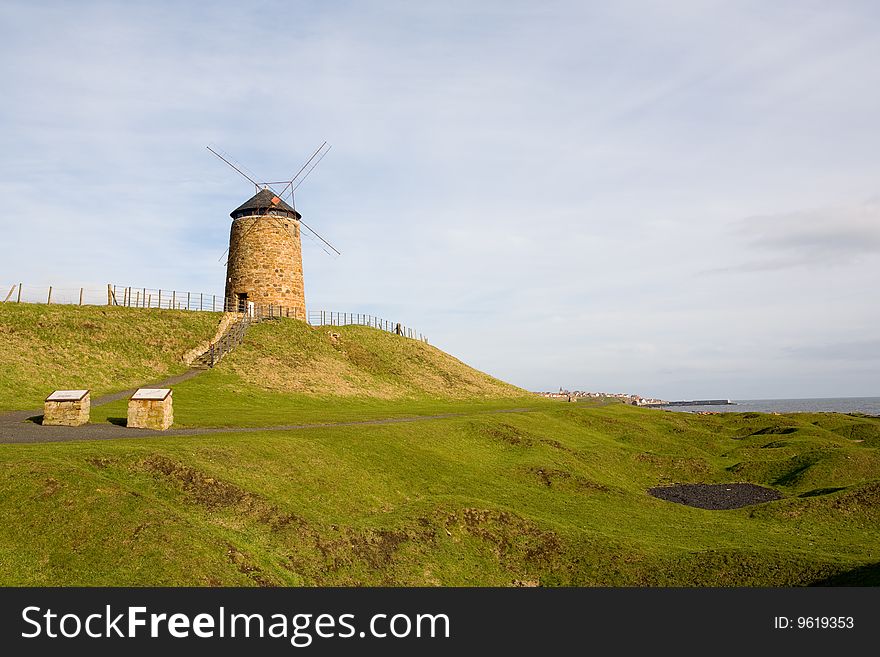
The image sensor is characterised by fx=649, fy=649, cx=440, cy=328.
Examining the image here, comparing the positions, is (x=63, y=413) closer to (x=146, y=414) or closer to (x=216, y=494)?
(x=146, y=414)

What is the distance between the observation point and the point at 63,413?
31781 millimetres

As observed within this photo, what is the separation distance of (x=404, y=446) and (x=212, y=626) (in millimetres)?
20809

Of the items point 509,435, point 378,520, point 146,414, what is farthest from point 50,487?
point 509,435

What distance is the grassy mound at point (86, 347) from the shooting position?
45.1 meters

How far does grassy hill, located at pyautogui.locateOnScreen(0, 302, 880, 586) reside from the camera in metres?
17.5

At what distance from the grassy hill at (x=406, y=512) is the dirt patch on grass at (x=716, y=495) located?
149 centimetres

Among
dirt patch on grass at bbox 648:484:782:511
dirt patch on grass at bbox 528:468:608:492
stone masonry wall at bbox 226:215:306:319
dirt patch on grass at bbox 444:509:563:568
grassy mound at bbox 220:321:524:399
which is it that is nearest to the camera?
dirt patch on grass at bbox 444:509:563:568

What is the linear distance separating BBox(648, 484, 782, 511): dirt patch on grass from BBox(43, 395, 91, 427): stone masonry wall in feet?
99.3

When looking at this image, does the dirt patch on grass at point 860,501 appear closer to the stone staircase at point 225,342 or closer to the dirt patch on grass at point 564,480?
the dirt patch on grass at point 564,480

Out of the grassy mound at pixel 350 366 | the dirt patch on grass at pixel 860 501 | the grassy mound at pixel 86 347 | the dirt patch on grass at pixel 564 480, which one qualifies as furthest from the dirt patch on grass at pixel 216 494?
the grassy mound at pixel 350 366

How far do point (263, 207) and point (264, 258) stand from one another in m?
6.43

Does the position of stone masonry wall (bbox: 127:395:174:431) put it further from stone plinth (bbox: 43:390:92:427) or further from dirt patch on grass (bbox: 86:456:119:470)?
dirt patch on grass (bbox: 86:456:119:470)

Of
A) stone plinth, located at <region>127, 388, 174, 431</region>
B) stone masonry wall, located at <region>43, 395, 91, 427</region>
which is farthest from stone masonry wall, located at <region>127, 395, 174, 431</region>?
stone masonry wall, located at <region>43, 395, 91, 427</region>

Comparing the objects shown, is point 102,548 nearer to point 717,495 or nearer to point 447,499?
point 447,499
